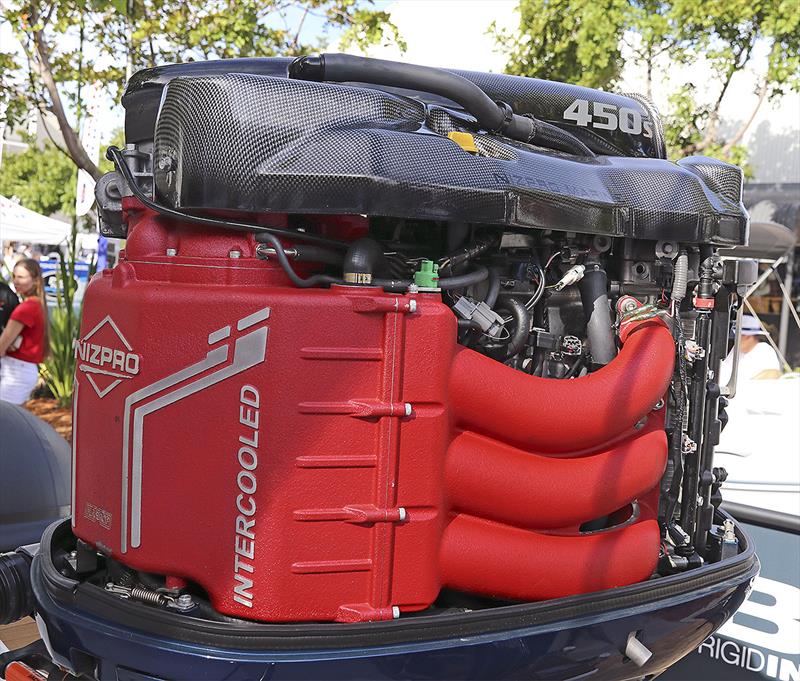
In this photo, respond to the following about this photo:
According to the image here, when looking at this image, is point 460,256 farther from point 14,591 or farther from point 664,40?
point 664,40

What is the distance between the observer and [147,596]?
2039mm

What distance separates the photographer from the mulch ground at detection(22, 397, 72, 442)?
26.0 ft

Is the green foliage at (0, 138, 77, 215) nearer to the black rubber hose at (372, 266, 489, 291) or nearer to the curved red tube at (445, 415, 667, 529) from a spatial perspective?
the black rubber hose at (372, 266, 489, 291)

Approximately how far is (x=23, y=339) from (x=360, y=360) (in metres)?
5.16

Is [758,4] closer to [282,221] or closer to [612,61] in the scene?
[612,61]

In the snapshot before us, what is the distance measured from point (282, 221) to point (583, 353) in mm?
905

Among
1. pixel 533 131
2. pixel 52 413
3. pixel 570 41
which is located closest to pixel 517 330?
pixel 533 131

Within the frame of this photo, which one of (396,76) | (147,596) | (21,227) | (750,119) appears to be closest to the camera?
(147,596)

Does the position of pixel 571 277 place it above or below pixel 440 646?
above

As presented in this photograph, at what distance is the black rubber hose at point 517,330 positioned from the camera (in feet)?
7.49

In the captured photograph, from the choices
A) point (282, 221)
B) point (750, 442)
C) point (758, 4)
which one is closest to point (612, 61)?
point (758, 4)

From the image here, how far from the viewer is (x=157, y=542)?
201 centimetres

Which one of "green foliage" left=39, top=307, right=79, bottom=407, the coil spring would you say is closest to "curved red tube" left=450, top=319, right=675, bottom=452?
the coil spring

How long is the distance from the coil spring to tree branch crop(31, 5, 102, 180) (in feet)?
18.1
